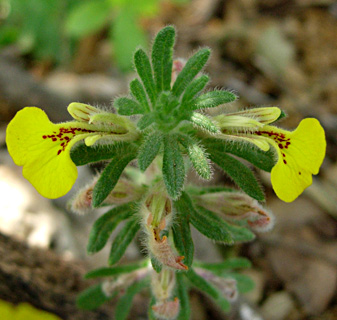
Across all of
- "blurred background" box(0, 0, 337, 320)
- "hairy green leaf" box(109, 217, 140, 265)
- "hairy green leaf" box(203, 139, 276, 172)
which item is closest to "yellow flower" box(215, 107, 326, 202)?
"hairy green leaf" box(203, 139, 276, 172)

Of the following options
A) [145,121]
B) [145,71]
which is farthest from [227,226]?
[145,71]

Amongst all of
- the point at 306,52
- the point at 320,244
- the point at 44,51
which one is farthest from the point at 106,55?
the point at 320,244

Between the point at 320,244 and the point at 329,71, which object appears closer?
the point at 320,244

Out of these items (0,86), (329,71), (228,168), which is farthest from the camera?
(329,71)

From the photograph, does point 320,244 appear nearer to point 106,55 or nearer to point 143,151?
point 143,151

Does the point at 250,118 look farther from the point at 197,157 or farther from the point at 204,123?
the point at 197,157

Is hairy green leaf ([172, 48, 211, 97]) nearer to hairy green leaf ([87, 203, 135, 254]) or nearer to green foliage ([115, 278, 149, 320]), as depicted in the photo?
hairy green leaf ([87, 203, 135, 254])
